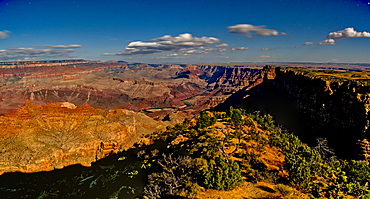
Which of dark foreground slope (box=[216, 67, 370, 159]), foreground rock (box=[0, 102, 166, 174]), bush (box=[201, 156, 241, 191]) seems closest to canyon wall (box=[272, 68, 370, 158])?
dark foreground slope (box=[216, 67, 370, 159])

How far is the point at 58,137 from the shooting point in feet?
266

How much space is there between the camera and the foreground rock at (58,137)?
69875mm

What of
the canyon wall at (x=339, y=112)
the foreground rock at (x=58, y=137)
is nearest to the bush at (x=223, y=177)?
the canyon wall at (x=339, y=112)

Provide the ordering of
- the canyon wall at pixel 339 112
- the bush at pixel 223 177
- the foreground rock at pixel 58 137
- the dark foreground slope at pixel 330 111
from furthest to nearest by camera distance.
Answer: the foreground rock at pixel 58 137
the dark foreground slope at pixel 330 111
the canyon wall at pixel 339 112
the bush at pixel 223 177

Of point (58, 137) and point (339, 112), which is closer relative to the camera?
point (339, 112)

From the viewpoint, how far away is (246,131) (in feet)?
196

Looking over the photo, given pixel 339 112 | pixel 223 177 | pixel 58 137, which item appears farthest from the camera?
pixel 58 137

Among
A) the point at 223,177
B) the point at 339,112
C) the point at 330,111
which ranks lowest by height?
the point at 223,177

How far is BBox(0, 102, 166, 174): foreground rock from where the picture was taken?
69875mm

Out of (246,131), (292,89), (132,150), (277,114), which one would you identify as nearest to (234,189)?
(246,131)

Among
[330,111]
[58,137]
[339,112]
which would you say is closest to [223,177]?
[339,112]

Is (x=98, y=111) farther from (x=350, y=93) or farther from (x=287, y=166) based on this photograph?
(x=350, y=93)

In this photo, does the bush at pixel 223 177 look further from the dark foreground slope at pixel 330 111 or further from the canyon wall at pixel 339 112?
the canyon wall at pixel 339 112

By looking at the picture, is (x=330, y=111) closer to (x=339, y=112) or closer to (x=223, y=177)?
(x=339, y=112)
